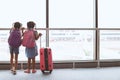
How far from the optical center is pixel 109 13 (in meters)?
7.48

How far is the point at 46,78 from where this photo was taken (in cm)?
583

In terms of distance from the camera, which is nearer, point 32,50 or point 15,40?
point 15,40

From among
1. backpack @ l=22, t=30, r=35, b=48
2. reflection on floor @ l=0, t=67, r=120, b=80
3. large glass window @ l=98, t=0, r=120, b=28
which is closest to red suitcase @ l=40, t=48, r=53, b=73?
reflection on floor @ l=0, t=67, r=120, b=80

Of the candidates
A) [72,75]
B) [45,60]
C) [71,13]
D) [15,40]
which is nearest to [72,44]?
[71,13]

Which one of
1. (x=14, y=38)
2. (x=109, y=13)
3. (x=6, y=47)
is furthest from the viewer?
(x=109, y=13)

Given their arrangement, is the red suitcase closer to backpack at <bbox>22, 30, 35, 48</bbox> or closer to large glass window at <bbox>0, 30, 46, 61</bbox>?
backpack at <bbox>22, 30, 35, 48</bbox>

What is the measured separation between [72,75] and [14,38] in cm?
158

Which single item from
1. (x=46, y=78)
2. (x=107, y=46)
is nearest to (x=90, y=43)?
(x=107, y=46)

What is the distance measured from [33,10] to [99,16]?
69.7 inches

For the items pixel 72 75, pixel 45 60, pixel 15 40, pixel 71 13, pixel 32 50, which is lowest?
pixel 72 75

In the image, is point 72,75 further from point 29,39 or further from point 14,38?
point 14,38

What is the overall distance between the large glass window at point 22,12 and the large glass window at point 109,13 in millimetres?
1541

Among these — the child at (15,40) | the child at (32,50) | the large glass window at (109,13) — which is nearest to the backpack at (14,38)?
the child at (15,40)

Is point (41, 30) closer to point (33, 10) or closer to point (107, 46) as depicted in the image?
point (33, 10)
